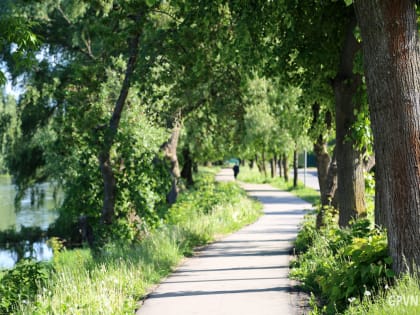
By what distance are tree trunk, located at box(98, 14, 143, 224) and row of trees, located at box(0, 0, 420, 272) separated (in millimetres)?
31

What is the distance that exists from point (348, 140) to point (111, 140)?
6.75m

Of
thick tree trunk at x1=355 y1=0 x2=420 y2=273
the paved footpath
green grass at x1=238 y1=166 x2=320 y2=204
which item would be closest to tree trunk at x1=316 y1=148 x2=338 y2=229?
the paved footpath

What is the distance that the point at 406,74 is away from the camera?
7.26m

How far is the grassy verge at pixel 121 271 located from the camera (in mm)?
7938

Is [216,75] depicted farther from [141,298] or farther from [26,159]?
[26,159]

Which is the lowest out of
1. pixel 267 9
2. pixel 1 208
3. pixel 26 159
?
pixel 1 208

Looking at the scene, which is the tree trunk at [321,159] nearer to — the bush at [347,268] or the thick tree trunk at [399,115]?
the bush at [347,268]

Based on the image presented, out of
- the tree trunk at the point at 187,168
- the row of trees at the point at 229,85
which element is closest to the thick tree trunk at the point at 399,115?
the row of trees at the point at 229,85

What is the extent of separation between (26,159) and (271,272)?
20212 mm

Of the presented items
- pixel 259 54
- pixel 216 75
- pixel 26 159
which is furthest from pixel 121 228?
pixel 26 159

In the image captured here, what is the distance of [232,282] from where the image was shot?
10531 mm

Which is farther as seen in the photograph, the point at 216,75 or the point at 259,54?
the point at 216,75

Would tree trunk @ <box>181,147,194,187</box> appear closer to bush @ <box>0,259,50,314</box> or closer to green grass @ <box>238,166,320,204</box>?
green grass @ <box>238,166,320,204</box>

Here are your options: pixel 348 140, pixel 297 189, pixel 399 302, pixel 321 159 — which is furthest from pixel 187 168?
pixel 399 302
